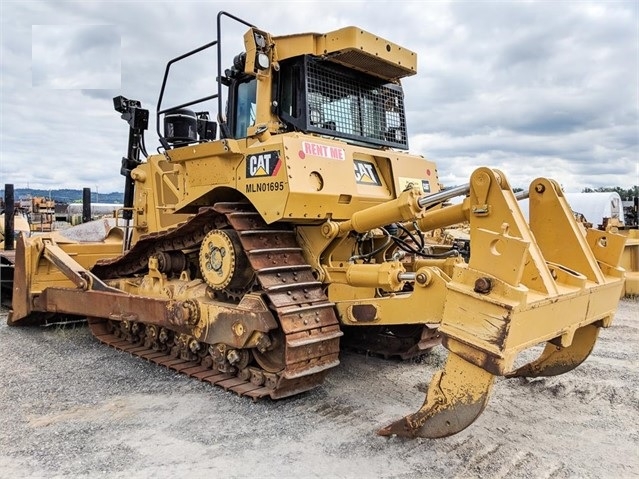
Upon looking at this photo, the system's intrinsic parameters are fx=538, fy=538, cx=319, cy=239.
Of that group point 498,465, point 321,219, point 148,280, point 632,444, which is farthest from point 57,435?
point 632,444

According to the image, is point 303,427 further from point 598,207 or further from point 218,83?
point 598,207

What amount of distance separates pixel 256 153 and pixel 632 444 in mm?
3533

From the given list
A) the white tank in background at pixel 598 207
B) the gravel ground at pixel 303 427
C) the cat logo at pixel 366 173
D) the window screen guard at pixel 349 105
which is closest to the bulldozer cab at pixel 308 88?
the window screen guard at pixel 349 105

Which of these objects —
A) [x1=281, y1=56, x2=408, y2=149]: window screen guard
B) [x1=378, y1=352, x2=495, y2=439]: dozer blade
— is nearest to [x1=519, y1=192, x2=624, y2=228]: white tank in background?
[x1=281, y1=56, x2=408, y2=149]: window screen guard

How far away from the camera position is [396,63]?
5172mm

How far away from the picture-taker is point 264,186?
14.5 ft

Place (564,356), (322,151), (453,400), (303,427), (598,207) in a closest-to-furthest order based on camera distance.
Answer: (453,400), (303,427), (564,356), (322,151), (598,207)

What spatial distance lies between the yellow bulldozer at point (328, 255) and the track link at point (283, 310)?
0.02m

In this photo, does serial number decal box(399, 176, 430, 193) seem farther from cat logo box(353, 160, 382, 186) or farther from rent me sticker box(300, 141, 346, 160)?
rent me sticker box(300, 141, 346, 160)

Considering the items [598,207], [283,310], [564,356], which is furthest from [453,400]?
[598,207]

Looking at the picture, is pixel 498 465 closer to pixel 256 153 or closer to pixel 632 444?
pixel 632 444

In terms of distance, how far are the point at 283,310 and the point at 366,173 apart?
5.44ft

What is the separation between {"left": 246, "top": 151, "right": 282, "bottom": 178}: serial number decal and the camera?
4.32 m

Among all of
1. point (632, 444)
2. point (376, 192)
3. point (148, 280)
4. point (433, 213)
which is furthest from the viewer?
point (148, 280)
